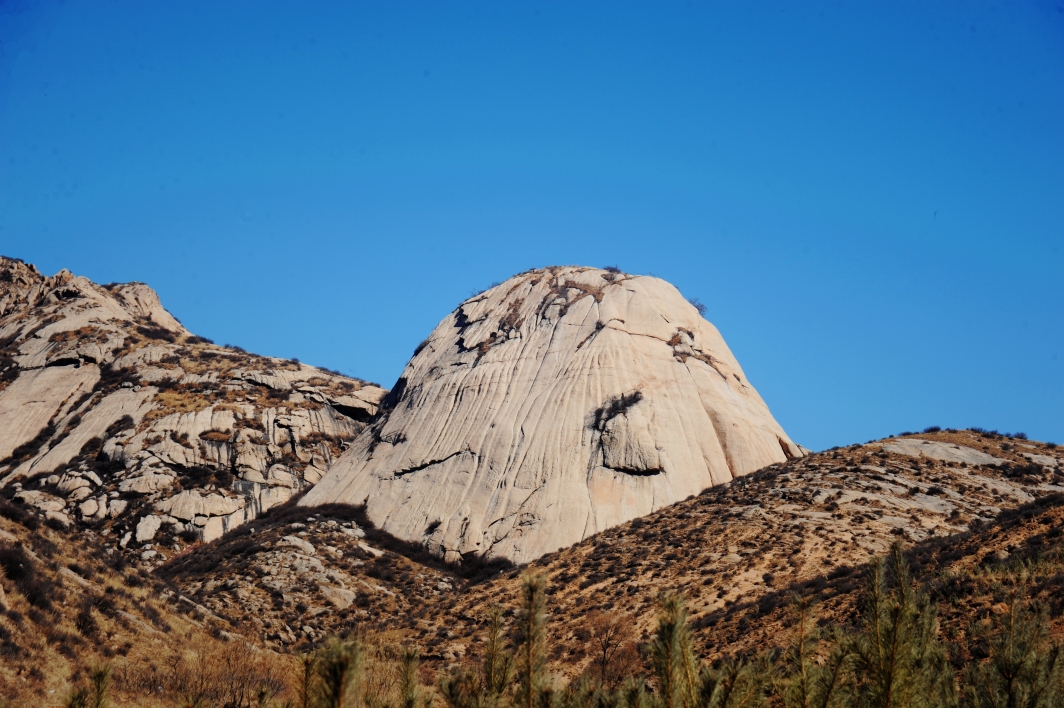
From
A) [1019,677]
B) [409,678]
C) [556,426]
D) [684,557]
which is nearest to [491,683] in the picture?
[409,678]

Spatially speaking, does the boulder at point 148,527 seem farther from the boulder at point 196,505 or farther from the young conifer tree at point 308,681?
the young conifer tree at point 308,681

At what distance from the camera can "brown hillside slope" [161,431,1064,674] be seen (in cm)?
3406

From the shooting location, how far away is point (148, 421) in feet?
202

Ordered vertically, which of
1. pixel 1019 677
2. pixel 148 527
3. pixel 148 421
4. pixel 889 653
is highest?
pixel 148 421

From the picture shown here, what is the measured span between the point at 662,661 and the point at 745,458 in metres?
42.8

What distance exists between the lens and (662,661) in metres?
11.2

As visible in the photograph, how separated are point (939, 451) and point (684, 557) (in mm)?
16731

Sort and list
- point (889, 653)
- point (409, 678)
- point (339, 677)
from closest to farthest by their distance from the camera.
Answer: point (339, 677)
point (889, 653)
point (409, 678)

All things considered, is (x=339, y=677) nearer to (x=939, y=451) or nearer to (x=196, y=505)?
(x=939, y=451)

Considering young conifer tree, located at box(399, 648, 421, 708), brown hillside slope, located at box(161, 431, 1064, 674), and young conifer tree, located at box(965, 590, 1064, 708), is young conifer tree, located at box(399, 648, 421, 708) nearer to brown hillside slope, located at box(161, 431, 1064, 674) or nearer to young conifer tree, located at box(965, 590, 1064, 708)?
young conifer tree, located at box(965, 590, 1064, 708)

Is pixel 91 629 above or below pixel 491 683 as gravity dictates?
above

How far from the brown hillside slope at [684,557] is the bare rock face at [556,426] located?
240cm

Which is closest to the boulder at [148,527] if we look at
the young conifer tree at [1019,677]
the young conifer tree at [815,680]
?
the young conifer tree at [1019,677]

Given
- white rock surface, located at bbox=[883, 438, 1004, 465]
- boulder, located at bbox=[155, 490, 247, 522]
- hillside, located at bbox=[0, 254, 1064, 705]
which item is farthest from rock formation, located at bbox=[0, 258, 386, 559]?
white rock surface, located at bbox=[883, 438, 1004, 465]
